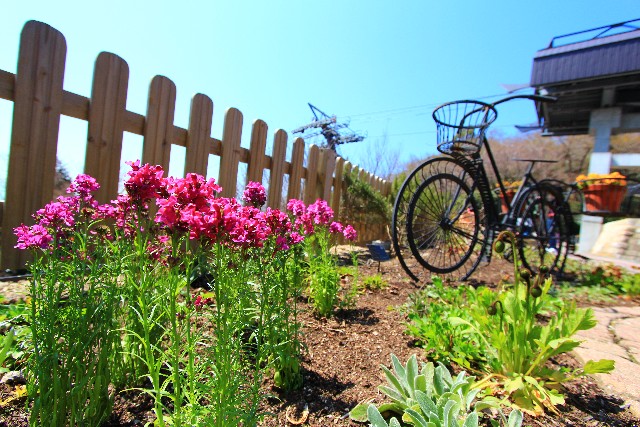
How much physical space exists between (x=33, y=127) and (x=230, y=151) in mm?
1578

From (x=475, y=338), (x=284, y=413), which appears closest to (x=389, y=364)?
(x=475, y=338)

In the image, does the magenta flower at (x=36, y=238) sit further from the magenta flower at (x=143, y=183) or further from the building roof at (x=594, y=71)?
the building roof at (x=594, y=71)

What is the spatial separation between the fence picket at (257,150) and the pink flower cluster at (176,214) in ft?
7.76

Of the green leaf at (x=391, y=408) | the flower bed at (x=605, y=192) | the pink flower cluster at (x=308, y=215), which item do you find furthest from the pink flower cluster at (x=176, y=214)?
the flower bed at (x=605, y=192)

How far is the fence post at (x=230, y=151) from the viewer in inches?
134

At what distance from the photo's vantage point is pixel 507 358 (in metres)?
1.43

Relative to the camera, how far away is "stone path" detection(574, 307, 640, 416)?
5.01 feet

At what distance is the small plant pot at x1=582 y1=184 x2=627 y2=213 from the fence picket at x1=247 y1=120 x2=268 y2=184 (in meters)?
5.43

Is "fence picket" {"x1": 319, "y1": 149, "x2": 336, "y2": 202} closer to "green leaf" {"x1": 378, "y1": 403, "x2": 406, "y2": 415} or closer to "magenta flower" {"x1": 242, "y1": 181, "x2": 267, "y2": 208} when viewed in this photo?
"magenta flower" {"x1": 242, "y1": 181, "x2": 267, "y2": 208}

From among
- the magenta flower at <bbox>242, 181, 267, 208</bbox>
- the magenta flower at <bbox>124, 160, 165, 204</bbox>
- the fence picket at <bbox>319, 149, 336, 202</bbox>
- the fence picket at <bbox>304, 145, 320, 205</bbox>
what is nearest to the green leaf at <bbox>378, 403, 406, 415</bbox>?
the magenta flower at <bbox>242, 181, 267, 208</bbox>

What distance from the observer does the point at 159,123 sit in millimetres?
2861

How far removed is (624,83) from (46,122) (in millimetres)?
8141

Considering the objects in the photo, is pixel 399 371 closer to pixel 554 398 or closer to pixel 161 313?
pixel 554 398

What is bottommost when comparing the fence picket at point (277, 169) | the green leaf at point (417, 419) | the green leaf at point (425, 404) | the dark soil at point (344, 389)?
the dark soil at point (344, 389)
